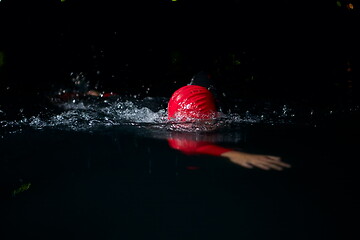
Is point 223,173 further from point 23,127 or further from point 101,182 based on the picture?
point 23,127

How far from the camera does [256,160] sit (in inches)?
101

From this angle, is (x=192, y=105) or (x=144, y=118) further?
(x=144, y=118)

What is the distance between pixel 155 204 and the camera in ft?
6.10

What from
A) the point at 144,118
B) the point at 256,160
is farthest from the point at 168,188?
the point at 144,118

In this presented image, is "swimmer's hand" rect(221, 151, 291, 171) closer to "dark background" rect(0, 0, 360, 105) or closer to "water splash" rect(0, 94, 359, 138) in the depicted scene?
"water splash" rect(0, 94, 359, 138)

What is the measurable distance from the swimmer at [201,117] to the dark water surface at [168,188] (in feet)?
0.37

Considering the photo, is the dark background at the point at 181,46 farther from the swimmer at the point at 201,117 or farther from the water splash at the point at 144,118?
the swimmer at the point at 201,117

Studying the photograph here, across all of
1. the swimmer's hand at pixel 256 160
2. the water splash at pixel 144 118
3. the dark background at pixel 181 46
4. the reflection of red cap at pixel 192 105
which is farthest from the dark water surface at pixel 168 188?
the dark background at pixel 181 46

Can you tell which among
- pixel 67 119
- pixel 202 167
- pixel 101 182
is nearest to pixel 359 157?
pixel 202 167

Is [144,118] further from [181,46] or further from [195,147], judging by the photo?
[181,46]

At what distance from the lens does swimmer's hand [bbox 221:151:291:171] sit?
7.97ft

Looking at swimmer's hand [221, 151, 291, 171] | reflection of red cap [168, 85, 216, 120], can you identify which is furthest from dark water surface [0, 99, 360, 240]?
reflection of red cap [168, 85, 216, 120]

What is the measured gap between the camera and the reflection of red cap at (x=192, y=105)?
157 inches

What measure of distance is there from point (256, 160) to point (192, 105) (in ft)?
5.22
